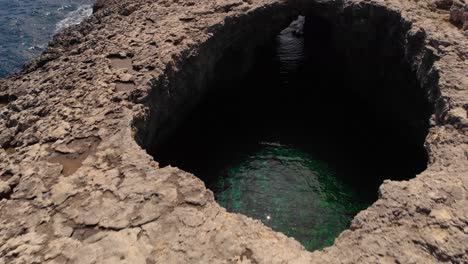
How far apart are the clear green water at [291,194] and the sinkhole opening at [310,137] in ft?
0.13

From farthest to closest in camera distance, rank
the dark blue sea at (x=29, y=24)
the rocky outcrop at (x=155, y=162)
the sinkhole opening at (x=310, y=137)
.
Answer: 1. the dark blue sea at (x=29, y=24)
2. the sinkhole opening at (x=310, y=137)
3. the rocky outcrop at (x=155, y=162)

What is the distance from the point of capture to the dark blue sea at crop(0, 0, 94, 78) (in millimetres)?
33938

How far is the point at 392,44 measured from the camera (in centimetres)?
1645

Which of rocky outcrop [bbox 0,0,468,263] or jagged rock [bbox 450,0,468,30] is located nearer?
rocky outcrop [bbox 0,0,468,263]

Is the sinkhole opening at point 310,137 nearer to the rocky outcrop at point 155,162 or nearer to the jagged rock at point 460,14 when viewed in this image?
the rocky outcrop at point 155,162

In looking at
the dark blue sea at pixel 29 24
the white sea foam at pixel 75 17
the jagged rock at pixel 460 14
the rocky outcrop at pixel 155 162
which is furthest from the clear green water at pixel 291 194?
the white sea foam at pixel 75 17

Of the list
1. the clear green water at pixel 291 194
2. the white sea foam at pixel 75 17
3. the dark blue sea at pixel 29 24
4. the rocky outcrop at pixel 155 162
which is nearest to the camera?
the rocky outcrop at pixel 155 162

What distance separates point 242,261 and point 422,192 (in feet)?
14.4

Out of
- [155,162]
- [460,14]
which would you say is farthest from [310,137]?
[155,162]

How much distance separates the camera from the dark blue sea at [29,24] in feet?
111

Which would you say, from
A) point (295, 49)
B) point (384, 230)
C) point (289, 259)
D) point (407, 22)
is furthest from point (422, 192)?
point (295, 49)

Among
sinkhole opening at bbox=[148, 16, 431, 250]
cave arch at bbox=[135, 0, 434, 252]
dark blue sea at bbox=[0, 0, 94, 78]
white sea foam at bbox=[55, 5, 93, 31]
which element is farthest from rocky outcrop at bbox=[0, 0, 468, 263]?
white sea foam at bbox=[55, 5, 93, 31]

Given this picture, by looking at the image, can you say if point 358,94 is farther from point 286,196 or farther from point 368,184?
point 286,196

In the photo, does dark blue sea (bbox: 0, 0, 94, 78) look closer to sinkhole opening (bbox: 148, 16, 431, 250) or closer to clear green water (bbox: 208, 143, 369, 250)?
sinkhole opening (bbox: 148, 16, 431, 250)
